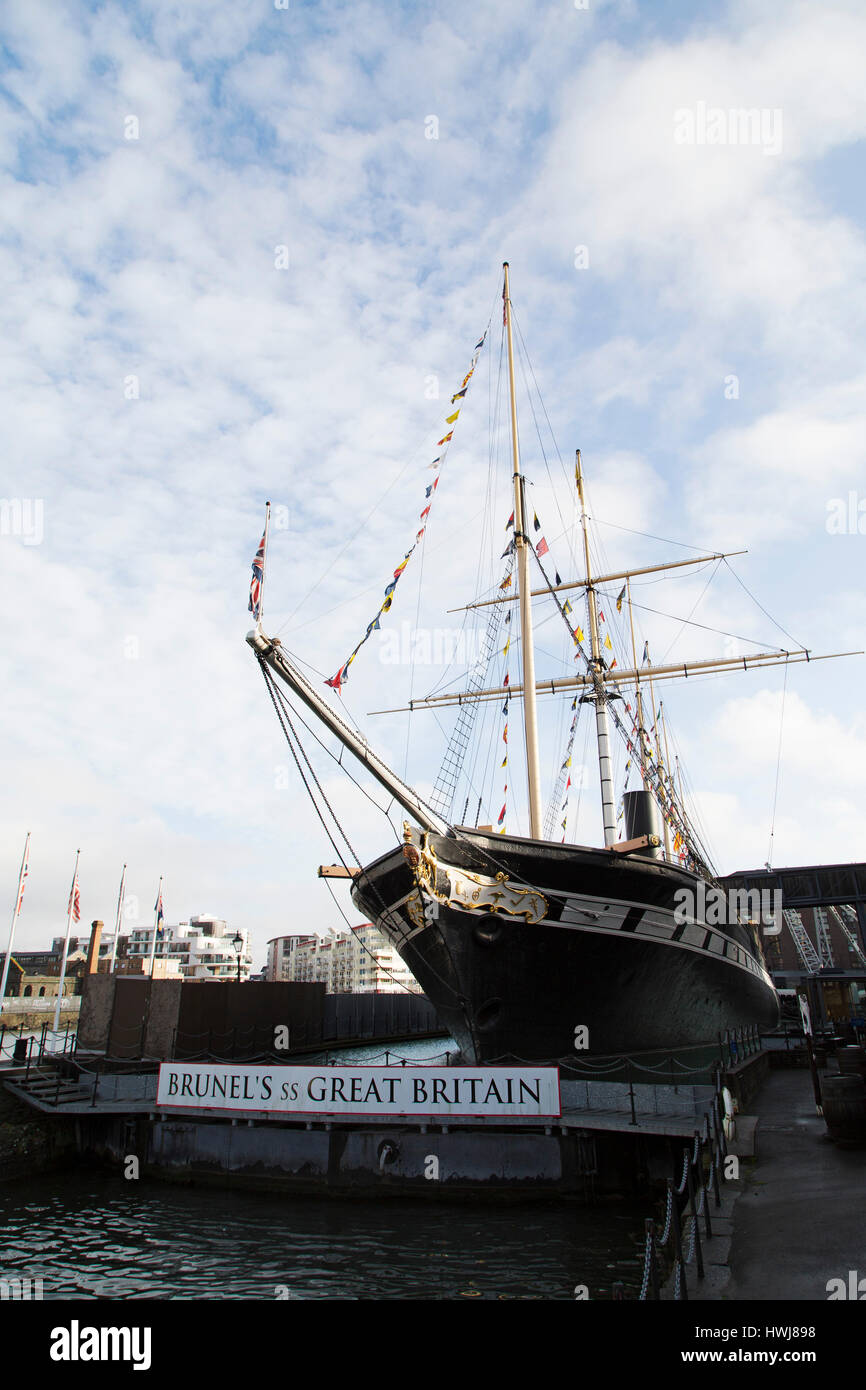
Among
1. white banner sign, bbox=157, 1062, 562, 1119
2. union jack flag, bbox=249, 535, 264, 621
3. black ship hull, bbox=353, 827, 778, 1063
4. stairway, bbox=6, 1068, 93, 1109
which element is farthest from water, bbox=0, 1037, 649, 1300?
union jack flag, bbox=249, 535, 264, 621

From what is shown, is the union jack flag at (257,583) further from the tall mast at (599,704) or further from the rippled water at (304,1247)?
the tall mast at (599,704)

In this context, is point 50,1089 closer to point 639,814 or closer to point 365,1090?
point 365,1090

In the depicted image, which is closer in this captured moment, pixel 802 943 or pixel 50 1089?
pixel 50 1089

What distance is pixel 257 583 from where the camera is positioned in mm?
13312

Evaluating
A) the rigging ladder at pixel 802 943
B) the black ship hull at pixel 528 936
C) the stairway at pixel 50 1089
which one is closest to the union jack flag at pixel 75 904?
the stairway at pixel 50 1089

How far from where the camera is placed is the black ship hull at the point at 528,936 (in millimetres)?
14156

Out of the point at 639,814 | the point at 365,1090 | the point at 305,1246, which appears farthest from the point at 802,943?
the point at 305,1246

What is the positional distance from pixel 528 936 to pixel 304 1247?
6.19 metres

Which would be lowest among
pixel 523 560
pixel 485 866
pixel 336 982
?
pixel 336 982

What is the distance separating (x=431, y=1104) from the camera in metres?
12.0

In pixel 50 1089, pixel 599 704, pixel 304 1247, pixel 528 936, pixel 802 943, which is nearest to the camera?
pixel 304 1247

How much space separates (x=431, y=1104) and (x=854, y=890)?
35249 mm
